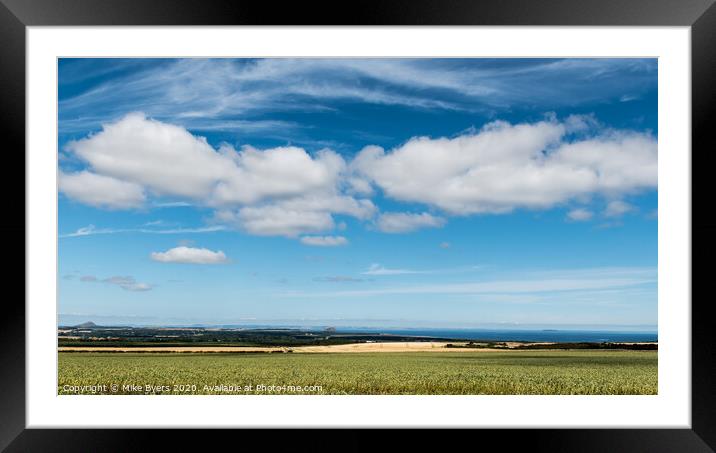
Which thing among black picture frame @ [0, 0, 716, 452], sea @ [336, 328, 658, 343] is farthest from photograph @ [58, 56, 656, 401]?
black picture frame @ [0, 0, 716, 452]

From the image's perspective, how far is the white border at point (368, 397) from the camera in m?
2.74

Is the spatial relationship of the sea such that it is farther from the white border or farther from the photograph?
the white border

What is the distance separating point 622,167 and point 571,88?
8502mm

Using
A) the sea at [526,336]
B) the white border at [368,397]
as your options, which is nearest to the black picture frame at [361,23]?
the white border at [368,397]

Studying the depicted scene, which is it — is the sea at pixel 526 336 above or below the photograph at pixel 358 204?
below

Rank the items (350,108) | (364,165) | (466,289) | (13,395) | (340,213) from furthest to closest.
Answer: (466,289), (340,213), (364,165), (350,108), (13,395)

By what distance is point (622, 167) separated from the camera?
53.7 m

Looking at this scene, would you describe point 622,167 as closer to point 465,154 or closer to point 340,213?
point 465,154

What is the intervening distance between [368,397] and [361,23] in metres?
1.80

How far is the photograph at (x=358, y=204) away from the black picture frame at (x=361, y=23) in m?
26.0

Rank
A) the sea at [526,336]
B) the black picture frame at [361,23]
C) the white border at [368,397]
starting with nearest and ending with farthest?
1. the black picture frame at [361,23]
2. the white border at [368,397]
3. the sea at [526,336]

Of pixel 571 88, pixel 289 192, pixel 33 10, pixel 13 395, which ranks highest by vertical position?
pixel 571 88

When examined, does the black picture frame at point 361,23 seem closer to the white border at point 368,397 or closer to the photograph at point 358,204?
the white border at point 368,397

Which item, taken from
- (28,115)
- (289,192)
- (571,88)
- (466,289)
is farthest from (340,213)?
(28,115)
